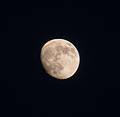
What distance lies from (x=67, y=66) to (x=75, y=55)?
45cm

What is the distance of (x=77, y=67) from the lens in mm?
11688

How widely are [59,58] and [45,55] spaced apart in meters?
0.39

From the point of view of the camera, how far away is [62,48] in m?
11.5

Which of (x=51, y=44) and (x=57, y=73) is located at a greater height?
(x=51, y=44)

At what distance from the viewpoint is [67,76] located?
11523 millimetres

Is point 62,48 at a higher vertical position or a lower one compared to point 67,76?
higher

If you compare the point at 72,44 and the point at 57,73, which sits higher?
the point at 72,44

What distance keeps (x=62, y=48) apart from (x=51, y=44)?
32cm

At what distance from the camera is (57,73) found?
11.4 metres

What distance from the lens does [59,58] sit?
37.2 feet

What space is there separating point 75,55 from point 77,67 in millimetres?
360

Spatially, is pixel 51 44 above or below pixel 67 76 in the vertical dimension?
above

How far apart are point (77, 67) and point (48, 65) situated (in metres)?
0.84

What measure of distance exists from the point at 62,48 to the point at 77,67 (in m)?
0.69
